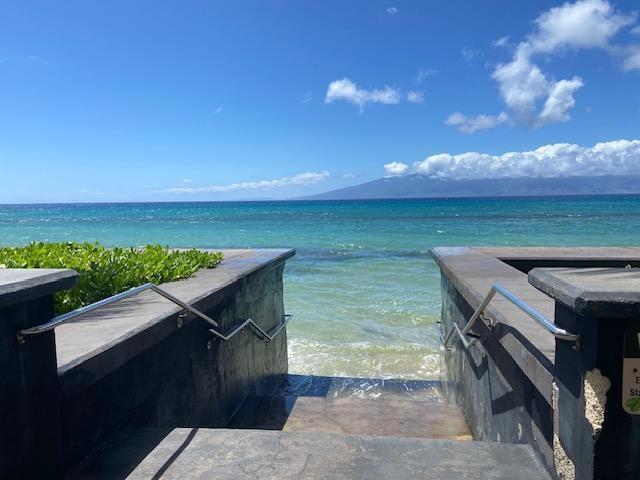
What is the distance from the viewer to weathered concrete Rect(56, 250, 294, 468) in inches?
113

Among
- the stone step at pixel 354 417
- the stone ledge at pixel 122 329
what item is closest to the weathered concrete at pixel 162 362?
the stone ledge at pixel 122 329

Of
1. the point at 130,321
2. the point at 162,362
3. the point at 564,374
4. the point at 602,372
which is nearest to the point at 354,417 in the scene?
the point at 162,362

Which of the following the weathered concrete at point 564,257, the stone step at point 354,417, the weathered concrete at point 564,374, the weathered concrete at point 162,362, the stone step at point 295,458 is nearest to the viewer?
the weathered concrete at point 564,374

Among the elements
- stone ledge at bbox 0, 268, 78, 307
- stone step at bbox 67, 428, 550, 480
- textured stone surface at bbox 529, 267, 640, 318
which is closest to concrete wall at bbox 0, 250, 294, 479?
stone ledge at bbox 0, 268, 78, 307

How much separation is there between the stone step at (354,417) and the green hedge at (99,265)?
1650mm

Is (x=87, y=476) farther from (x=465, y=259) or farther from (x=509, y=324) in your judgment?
(x=465, y=259)

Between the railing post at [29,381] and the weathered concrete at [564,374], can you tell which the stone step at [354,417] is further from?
the railing post at [29,381]

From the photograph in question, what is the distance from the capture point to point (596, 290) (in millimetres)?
2006

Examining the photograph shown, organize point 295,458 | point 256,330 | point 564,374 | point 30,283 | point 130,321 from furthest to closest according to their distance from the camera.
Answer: point 256,330 → point 130,321 → point 295,458 → point 564,374 → point 30,283

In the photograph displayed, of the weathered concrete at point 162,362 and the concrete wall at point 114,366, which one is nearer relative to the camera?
the concrete wall at point 114,366

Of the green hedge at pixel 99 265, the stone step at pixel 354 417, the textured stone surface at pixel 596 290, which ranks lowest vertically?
the stone step at pixel 354 417

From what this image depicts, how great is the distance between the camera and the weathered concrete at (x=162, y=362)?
287 cm

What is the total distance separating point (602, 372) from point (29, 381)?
238cm

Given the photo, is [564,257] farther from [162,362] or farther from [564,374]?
[162,362]
